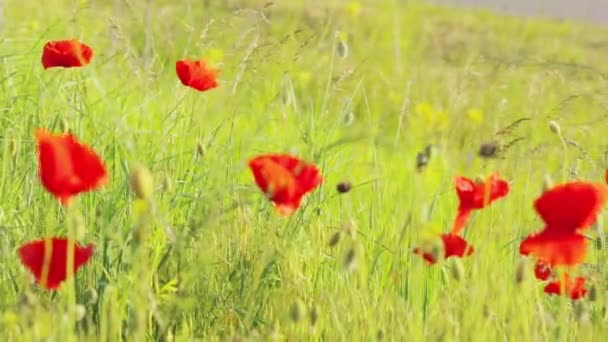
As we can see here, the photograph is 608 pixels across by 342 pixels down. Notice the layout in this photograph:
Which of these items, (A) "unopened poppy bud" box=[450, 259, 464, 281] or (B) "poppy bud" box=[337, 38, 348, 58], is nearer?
(A) "unopened poppy bud" box=[450, 259, 464, 281]

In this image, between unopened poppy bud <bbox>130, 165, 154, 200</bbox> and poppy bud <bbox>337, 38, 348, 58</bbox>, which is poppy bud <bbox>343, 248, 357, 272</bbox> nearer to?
unopened poppy bud <bbox>130, 165, 154, 200</bbox>

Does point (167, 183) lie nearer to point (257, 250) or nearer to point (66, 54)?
point (257, 250)

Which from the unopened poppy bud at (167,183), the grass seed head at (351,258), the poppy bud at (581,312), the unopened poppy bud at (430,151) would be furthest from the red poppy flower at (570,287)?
the unopened poppy bud at (167,183)

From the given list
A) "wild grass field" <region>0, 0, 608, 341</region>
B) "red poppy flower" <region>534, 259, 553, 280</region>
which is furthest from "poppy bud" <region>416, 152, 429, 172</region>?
"red poppy flower" <region>534, 259, 553, 280</region>

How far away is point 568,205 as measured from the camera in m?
1.44

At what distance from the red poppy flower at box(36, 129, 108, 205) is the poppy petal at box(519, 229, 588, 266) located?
23.1 inches

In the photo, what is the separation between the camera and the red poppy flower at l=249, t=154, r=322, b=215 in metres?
1.41

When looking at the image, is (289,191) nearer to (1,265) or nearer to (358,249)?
(358,249)

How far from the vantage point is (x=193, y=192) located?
220cm

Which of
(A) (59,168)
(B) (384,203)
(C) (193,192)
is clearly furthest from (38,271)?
(B) (384,203)

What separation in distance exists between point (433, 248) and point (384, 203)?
1.09 m

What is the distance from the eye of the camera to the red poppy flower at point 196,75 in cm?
204

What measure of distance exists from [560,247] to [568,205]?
59 mm

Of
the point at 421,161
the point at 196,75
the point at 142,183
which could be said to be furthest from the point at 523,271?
the point at 196,75
